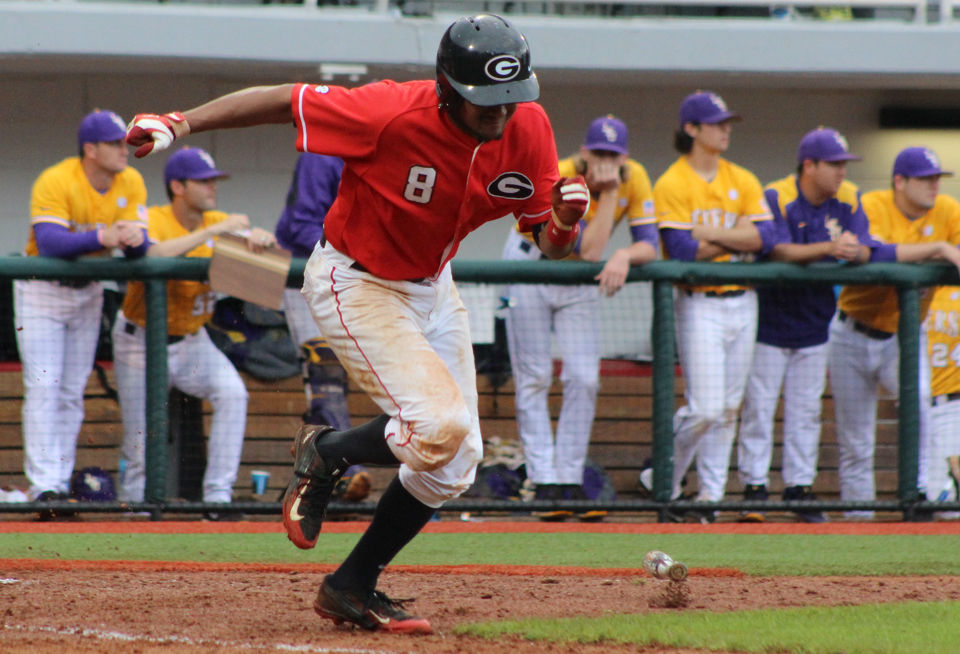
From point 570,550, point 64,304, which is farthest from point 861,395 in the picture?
point 64,304

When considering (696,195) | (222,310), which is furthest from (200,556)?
(696,195)

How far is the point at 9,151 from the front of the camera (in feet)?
31.7

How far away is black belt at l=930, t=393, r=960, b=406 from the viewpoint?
23.6 feet

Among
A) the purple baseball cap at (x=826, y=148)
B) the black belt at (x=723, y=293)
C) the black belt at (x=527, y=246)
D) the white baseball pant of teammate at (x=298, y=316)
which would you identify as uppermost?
the purple baseball cap at (x=826, y=148)

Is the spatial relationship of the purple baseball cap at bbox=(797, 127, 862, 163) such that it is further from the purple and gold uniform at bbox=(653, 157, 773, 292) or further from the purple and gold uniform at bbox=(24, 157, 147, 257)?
the purple and gold uniform at bbox=(24, 157, 147, 257)

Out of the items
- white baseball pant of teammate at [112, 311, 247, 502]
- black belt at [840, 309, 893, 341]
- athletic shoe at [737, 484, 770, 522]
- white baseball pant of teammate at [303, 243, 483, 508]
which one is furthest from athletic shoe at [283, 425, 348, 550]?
black belt at [840, 309, 893, 341]

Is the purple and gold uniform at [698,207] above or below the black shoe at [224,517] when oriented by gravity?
above

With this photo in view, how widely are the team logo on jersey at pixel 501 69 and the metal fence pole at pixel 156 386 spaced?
137 inches

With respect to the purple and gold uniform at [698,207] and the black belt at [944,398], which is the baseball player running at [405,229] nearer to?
the purple and gold uniform at [698,207]

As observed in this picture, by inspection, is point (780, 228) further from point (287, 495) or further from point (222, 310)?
point (287, 495)

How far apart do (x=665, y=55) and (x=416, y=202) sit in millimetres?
6120

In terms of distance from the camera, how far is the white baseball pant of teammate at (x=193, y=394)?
6.69 m

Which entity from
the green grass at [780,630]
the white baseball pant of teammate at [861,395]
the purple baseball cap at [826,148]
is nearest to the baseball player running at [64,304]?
the green grass at [780,630]

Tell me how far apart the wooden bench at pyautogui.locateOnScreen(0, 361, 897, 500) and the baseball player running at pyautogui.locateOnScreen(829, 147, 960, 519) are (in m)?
0.24
